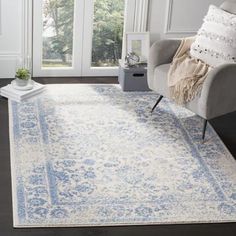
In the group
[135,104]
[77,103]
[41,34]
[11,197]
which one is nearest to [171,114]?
[135,104]

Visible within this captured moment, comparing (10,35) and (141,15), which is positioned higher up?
(141,15)

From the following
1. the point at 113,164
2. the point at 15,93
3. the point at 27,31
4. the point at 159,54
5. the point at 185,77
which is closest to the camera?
the point at 113,164

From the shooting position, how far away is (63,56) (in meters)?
5.02

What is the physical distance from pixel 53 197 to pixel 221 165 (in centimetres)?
114

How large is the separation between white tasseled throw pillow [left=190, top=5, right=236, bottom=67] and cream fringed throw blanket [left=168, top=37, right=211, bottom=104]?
70mm

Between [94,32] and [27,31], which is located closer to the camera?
[27,31]

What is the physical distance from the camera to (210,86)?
377 cm

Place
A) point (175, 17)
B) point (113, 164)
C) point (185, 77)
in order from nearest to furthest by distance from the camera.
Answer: point (113, 164), point (185, 77), point (175, 17)

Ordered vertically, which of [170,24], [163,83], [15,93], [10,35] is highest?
[170,24]

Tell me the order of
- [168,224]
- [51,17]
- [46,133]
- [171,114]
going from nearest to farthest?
[168,224], [46,133], [171,114], [51,17]

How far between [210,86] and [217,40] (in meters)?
0.50

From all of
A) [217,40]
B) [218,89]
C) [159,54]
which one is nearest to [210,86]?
[218,89]

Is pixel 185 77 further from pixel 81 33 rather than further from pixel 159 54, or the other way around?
pixel 81 33

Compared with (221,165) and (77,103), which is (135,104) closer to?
(77,103)
